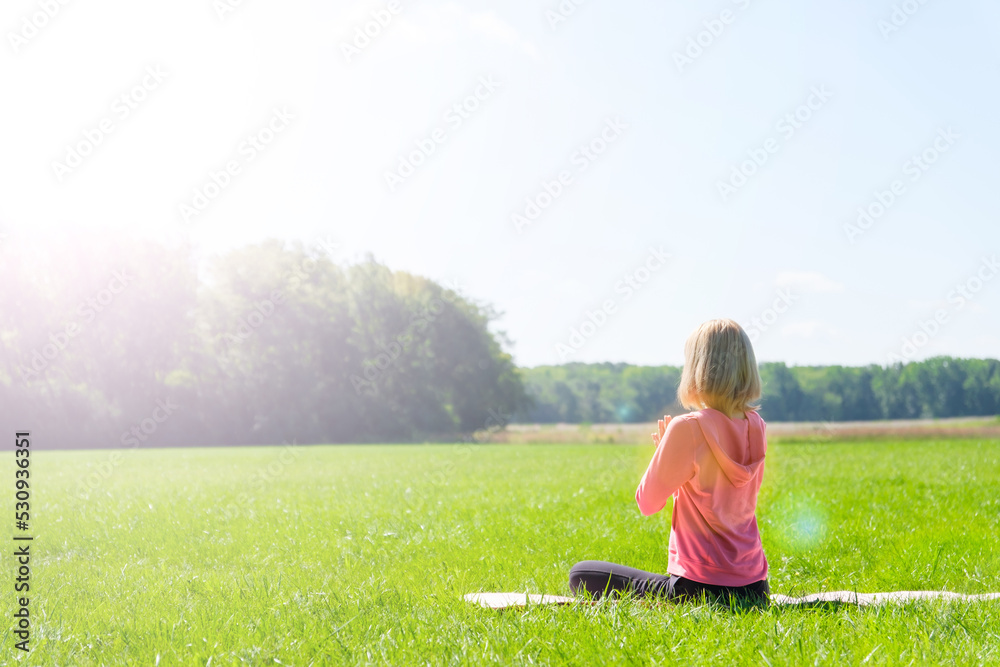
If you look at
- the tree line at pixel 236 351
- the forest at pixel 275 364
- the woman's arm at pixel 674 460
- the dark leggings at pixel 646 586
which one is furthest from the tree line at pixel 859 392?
the woman's arm at pixel 674 460

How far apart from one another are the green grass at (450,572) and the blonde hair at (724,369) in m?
1.23

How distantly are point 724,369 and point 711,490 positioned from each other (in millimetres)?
712

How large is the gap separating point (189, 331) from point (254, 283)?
6.37m

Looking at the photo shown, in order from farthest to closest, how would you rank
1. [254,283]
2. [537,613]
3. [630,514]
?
[254,283]
[630,514]
[537,613]

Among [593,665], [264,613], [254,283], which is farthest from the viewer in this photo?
[254,283]

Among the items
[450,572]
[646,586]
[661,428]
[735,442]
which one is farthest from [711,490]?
[450,572]

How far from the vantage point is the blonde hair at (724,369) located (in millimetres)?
4090

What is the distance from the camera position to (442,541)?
734 centimetres

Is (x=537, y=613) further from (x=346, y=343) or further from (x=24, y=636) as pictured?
(x=346, y=343)

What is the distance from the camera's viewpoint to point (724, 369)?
4.08 m

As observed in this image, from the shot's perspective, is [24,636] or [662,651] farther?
[24,636]

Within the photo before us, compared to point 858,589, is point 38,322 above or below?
above

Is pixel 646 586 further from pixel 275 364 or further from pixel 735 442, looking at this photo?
pixel 275 364

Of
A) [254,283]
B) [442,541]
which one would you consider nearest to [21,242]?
[254,283]
